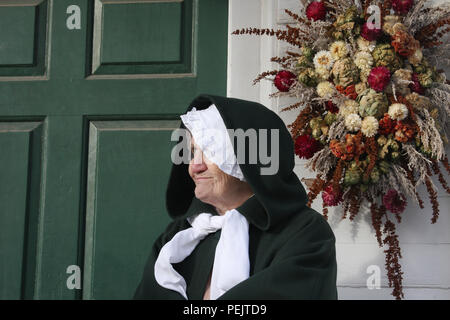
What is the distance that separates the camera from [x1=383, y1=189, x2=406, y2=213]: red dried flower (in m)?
2.48

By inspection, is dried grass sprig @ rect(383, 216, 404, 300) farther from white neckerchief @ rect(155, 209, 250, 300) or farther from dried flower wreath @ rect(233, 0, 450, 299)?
white neckerchief @ rect(155, 209, 250, 300)

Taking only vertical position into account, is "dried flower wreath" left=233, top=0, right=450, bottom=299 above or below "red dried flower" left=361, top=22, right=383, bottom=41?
below

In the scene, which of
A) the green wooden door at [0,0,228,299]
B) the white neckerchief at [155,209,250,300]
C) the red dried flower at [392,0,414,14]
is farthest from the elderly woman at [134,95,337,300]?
the red dried flower at [392,0,414,14]

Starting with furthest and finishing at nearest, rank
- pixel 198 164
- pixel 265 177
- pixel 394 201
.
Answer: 1. pixel 394 201
2. pixel 198 164
3. pixel 265 177

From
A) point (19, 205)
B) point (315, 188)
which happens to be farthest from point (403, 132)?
point (19, 205)

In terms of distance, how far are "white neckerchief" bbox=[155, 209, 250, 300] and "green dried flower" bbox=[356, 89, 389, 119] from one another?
0.79 meters

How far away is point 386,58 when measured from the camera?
245cm

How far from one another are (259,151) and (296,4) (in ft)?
3.77

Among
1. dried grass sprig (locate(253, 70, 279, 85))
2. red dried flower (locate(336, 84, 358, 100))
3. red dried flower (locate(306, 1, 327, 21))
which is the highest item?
red dried flower (locate(306, 1, 327, 21))

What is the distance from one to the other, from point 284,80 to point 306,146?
0.94 ft

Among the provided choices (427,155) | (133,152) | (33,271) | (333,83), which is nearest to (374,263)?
(427,155)

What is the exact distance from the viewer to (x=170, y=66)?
2881mm

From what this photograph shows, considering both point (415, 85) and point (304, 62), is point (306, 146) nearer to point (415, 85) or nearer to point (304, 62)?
point (304, 62)

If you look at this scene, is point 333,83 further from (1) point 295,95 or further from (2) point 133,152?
(2) point 133,152
